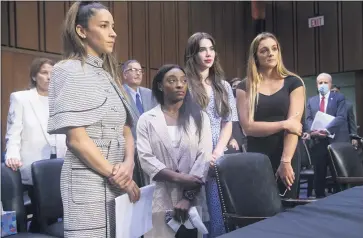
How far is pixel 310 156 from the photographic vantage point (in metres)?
4.38

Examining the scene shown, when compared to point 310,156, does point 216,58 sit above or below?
above

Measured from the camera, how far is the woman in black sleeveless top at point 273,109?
1929mm

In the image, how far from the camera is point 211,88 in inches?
85.4

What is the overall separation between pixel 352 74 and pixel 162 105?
6.53 meters

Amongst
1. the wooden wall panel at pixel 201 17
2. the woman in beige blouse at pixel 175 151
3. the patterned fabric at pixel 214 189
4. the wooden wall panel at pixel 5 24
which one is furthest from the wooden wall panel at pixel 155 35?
the woman in beige blouse at pixel 175 151

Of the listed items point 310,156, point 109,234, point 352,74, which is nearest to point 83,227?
point 109,234

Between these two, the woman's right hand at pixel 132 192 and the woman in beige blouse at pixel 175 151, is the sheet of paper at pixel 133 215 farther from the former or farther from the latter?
the woman in beige blouse at pixel 175 151

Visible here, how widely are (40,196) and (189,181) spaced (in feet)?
2.80

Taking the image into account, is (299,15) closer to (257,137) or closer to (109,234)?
(257,137)

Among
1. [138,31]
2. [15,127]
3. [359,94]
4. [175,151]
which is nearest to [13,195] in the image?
[15,127]

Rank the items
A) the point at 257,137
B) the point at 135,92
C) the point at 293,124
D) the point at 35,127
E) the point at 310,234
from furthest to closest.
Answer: the point at 135,92 → the point at 35,127 → the point at 257,137 → the point at 293,124 → the point at 310,234

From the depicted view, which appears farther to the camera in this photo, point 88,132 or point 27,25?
point 27,25

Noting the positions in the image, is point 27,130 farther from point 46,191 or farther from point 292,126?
point 292,126

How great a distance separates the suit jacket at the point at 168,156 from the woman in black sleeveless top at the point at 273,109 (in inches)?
10.9
